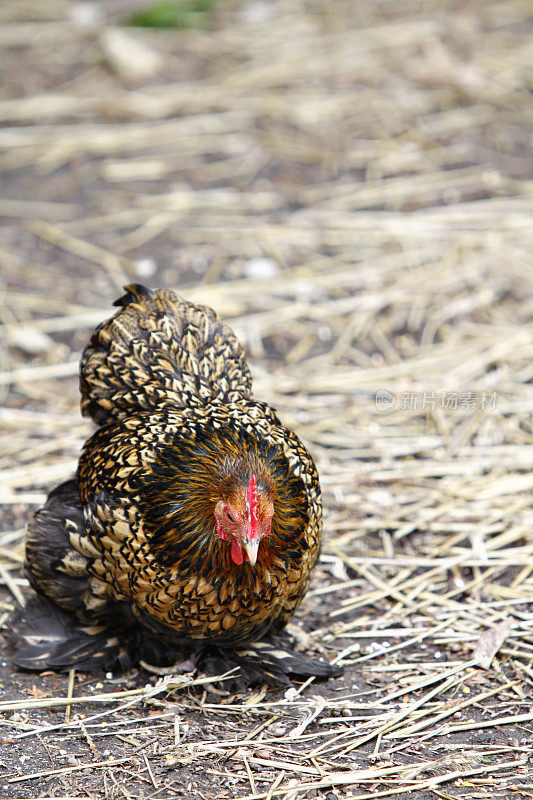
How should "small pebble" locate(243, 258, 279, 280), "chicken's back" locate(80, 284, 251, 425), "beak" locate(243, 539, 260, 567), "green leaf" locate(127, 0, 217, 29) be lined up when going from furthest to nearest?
"green leaf" locate(127, 0, 217, 29)
"small pebble" locate(243, 258, 279, 280)
"chicken's back" locate(80, 284, 251, 425)
"beak" locate(243, 539, 260, 567)

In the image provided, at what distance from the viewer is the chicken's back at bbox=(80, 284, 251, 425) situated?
3.66 m

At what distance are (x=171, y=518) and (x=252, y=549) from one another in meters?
0.39

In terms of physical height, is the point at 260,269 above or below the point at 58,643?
above

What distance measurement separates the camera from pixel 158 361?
3697 millimetres

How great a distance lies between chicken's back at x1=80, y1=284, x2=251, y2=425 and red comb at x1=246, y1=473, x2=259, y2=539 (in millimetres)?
773

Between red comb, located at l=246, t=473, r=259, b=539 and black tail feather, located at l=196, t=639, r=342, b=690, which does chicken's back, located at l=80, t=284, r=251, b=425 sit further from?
black tail feather, located at l=196, t=639, r=342, b=690

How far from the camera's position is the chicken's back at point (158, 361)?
3.66 metres

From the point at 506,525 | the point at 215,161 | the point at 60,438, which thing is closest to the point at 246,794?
the point at 506,525

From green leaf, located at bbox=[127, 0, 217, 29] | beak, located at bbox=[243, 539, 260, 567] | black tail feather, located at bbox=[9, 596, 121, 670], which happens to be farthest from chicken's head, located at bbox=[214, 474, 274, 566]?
green leaf, located at bbox=[127, 0, 217, 29]

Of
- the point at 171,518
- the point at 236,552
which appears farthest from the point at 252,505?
the point at 171,518

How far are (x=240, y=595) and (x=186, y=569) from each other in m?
0.21

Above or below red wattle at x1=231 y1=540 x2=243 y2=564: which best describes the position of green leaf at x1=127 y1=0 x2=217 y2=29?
above

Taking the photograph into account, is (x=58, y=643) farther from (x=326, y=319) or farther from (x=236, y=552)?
(x=326, y=319)

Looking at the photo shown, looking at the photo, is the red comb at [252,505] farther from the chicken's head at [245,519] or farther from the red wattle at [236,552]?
the red wattle at [236,552]
